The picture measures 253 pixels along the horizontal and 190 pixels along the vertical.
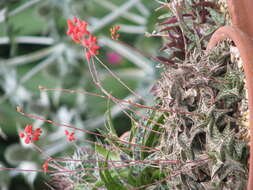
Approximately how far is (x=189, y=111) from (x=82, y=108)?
822 millimetres

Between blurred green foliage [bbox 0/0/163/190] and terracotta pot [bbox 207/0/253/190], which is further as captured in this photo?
blurred green foliage [bbox 0/0/163/190]

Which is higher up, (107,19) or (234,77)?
(107,19)

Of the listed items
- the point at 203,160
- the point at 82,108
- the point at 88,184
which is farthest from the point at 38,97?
the point at 203,160

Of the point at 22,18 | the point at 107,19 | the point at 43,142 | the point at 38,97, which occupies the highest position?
the point at 22,18

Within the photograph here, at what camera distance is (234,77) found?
0.26 metres

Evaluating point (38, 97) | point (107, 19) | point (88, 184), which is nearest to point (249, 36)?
point (88, 184)

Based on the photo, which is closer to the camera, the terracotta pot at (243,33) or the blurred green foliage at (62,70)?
the terracotta pot at (243,33)

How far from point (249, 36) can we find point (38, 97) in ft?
3.26

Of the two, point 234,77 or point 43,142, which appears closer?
point 234,77

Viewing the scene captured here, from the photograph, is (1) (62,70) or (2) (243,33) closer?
(2) (243,33)

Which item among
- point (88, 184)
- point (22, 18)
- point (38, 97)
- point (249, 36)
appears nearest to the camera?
point (249, 36)

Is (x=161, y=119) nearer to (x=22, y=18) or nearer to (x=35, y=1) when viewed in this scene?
(x=35, y=1)

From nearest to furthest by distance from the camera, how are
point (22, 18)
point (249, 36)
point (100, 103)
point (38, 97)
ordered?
point (249, 36) < point (100, 103) < point (38, 97) < point (22, 18)

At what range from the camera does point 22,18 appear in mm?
1341
